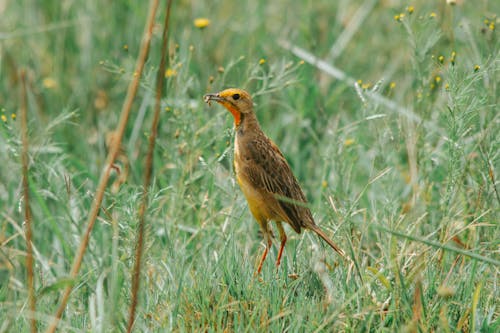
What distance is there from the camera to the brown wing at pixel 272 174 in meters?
4.38

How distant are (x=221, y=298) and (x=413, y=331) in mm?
887

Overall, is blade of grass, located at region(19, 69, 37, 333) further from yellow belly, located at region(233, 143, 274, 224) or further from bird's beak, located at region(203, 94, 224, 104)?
bird's beak, located at region(203, 94, 224, 104)

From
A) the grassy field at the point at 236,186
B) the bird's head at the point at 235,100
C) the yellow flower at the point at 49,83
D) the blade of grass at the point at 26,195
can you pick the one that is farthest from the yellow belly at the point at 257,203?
the yellow flower at the point at 49,83

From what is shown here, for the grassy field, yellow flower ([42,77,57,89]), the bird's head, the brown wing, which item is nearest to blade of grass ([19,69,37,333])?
the grassy field

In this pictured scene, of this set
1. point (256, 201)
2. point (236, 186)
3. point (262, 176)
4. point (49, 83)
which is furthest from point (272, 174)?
point (49, 83)

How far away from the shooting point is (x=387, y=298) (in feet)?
12.1

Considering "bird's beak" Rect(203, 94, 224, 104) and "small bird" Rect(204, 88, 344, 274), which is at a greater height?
"bird's beak" Rect(203, 94, 224, 104)

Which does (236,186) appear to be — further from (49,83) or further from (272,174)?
(49,83)

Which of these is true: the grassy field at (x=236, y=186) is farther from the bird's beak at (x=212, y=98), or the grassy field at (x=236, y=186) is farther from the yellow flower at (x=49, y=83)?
the bird's beak at (x=212, y=98)

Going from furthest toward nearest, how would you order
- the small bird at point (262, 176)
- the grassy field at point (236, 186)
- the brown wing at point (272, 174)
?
the brown wing at point (272, 174) → the small bird at point (262, 176) → the grassy field at point (236, 186)

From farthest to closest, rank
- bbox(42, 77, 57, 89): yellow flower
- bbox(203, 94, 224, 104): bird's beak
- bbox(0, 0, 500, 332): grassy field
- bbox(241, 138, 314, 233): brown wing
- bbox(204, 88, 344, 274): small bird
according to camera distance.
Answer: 1. bbox(42, 77, 57, 89): yellow flower
2. bbox(203, 94, 224, 104): bird's beak
3. bbox(241, 138, 314, 233): brown wing
4. bbox(204, 88, 344, 274): small bird
5. bbox(0, 0, 500, 332): grassy field

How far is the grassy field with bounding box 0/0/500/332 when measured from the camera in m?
3.68

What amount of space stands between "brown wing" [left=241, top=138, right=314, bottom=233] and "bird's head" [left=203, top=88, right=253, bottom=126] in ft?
0.71

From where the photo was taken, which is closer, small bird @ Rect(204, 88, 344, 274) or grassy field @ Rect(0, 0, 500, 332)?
grassy field @ Rect(0, 0, 500, 332)
